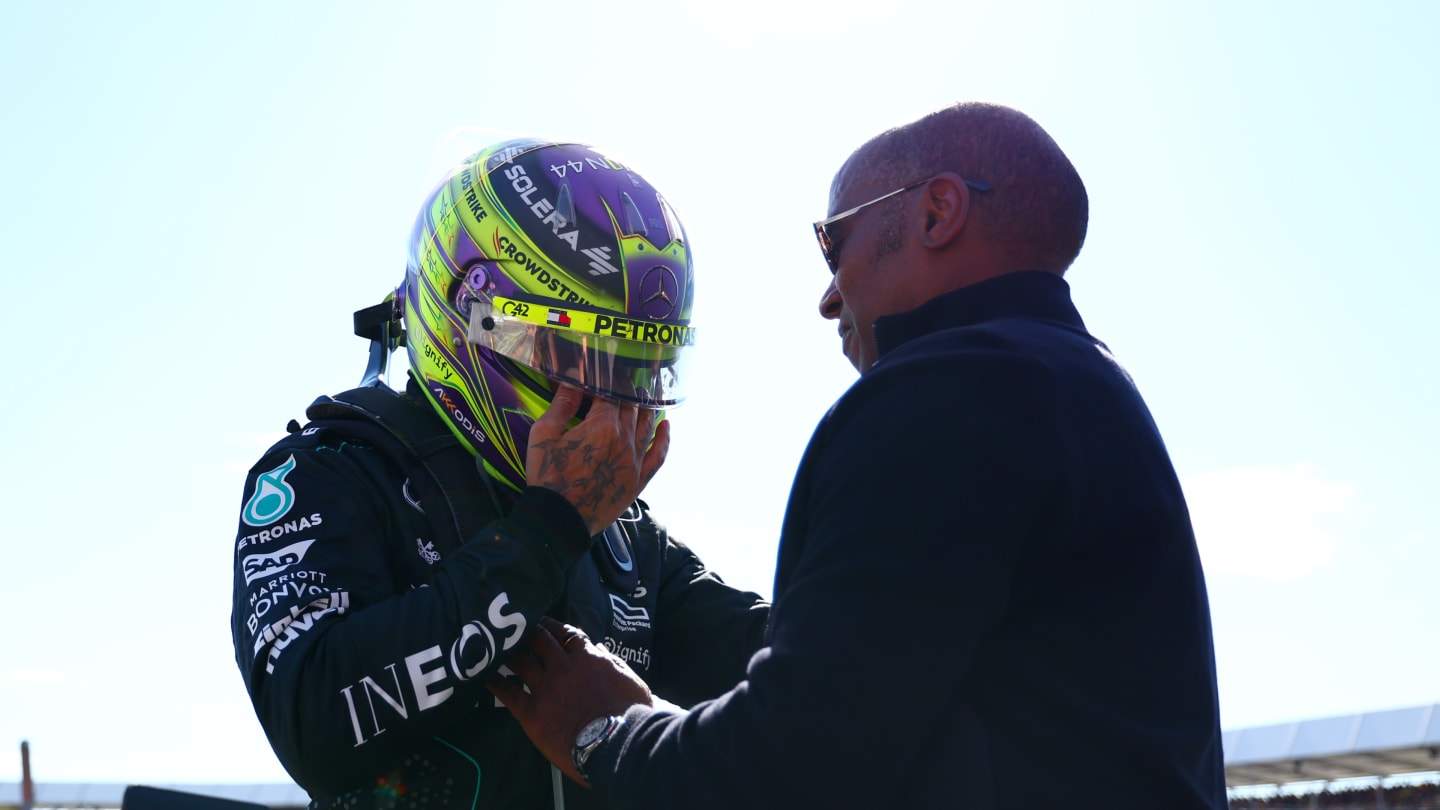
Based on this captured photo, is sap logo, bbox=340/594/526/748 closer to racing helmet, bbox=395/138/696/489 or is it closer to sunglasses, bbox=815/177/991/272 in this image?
racing helmet, bbox=395/138/696/489

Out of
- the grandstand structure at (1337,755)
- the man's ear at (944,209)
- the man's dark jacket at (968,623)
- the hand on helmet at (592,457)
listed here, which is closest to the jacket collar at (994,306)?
the man's ear at (944,209)

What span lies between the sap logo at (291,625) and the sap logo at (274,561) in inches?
5.5

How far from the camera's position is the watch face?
9.35 ft

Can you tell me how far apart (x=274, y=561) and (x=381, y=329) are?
1387mm

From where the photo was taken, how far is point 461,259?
404cm

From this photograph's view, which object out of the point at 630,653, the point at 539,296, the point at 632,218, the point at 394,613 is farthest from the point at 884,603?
the point at 632,218

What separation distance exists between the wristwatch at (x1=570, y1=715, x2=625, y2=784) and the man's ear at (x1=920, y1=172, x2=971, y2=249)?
128 cm

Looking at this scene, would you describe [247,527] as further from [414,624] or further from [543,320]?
[543,320]

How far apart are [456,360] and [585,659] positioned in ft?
4.02

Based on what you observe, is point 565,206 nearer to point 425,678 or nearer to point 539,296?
point 539,296

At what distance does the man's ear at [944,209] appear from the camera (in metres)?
3.07

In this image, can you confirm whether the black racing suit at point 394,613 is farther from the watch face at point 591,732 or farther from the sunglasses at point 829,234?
the sunglasses at point 829,234

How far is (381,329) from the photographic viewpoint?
4434mm

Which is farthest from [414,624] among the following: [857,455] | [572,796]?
[857,455]
